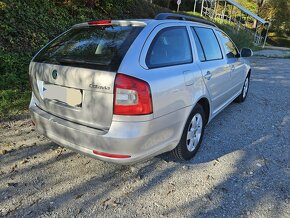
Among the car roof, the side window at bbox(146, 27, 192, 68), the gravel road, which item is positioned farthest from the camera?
the car roof

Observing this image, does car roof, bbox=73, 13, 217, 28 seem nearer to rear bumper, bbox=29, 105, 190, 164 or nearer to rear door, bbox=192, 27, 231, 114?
rear door, bbox=192, 27, 231, 114

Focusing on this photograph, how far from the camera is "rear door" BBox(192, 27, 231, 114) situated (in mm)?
3725

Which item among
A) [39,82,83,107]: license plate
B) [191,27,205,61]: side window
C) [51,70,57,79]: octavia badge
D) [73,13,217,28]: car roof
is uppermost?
[73,13,217,28]: car roof

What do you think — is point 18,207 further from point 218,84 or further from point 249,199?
point 218,84

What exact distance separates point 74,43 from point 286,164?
9.49ft

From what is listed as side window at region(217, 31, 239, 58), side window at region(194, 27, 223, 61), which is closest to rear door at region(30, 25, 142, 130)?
side window at region(194, 27, 223, 61)

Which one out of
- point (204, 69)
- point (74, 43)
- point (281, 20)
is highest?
point (74, 43)

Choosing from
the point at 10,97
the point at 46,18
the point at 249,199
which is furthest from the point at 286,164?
the point at 46,18

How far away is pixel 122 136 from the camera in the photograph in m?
2.58

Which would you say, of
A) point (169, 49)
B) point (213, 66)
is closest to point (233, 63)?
point (213, 66)

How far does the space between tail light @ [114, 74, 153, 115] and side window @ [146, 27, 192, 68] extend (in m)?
0.30

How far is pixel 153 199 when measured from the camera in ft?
9.34

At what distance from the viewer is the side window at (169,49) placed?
2.89 metres

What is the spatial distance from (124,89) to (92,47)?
2.57 ft
